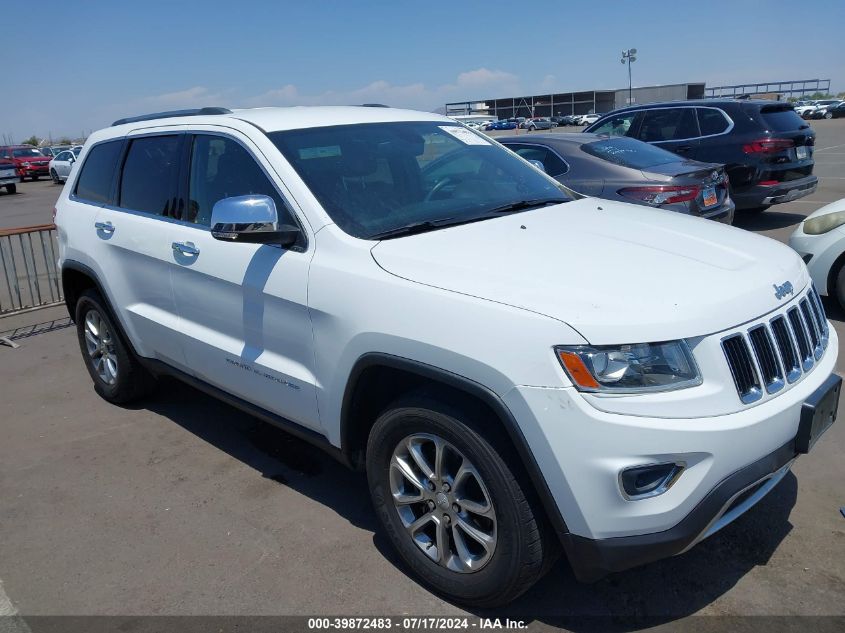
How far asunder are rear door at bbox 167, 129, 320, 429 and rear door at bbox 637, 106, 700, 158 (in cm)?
835

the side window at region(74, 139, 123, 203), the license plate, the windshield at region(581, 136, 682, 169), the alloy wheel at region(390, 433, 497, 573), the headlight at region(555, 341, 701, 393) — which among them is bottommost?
the alloy wheel at region(390, 433, 497, 573)

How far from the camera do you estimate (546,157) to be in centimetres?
773

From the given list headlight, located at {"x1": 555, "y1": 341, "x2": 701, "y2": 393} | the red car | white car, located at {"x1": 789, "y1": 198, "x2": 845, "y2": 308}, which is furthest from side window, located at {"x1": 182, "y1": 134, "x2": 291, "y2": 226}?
the red car

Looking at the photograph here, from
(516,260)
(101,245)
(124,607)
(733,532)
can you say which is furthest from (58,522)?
(733,532)

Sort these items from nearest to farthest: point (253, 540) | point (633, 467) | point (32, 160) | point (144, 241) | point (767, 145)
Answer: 1. point (633, 467)
2. point (253, 540)
3. point (144, 241)
4. point (767, 145)
5. point (32, 160)

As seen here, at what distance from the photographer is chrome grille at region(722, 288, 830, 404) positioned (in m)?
2.50

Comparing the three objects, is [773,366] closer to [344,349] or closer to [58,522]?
[344,349]

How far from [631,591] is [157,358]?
305 centimetres

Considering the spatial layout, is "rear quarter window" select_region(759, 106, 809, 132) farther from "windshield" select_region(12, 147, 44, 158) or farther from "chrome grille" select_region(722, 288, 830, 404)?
"windshield" select_region(12, 147, 44, 158)

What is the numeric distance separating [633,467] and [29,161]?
38.9 meters

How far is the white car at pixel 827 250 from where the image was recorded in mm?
6078

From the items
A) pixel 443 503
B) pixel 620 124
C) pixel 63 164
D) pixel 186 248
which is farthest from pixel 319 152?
pixel 63 164

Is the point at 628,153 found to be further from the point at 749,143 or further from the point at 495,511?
the point at 495,511

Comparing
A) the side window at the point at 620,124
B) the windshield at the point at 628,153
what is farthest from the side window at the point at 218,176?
the side window at the point at 620,124
